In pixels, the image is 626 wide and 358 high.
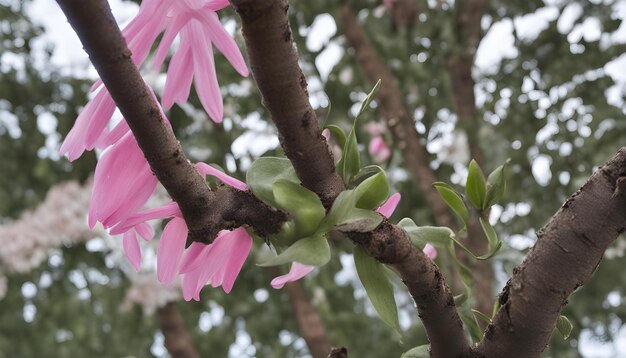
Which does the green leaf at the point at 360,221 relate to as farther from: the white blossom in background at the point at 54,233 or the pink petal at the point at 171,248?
the white blossom in background at the point at 54,233

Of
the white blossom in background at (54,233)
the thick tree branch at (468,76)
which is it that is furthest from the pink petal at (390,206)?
the white blossom in background at (54,233)

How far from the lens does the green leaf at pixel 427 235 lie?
0.33 metres

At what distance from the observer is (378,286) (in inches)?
12.3

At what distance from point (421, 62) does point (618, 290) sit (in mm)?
654

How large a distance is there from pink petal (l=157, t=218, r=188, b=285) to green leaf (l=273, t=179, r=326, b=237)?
0.05 m

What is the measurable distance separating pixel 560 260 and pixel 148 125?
0.15m

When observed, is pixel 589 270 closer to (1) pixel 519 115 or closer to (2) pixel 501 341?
(2) pixel 501 341

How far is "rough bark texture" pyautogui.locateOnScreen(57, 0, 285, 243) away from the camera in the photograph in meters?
0.22

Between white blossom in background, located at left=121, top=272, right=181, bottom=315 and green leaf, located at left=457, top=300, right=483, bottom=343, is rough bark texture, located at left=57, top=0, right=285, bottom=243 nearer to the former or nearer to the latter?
green leaf, located at left=457, top=300, right=483, bottom=343

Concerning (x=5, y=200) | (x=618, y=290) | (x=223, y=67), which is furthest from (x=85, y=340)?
(x=618, y=290)

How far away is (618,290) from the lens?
1.62 m

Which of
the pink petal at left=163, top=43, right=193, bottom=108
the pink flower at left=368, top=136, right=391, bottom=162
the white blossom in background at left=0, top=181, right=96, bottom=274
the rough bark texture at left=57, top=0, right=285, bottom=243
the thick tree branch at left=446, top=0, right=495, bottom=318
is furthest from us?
the white blossom in background at left=0, top=181, right=96, bottom=274

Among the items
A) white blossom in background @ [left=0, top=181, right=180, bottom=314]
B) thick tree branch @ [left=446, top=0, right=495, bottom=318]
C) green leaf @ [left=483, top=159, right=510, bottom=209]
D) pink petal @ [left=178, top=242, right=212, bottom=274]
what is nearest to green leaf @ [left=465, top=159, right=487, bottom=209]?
green leaf @ [left=483, top=159, right=510, bottom=209]

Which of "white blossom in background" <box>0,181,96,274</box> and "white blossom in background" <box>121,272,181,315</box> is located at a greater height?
"white blossom in background" <box>0,181,96,274</box>
